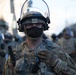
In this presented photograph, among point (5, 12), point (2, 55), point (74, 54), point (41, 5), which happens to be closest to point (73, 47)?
point (74, 54)

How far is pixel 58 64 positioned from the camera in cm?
525

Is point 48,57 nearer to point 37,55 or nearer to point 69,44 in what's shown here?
point 37,55

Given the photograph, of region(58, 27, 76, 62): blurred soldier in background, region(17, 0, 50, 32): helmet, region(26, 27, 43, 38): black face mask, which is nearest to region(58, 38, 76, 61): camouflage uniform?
region(58, 27, 76, 62): blurred soldier in background

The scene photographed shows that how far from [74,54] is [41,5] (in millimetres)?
6937

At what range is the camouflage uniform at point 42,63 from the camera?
526 cm

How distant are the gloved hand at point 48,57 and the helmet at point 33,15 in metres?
0.41

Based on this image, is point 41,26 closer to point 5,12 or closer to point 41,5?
point 41,5

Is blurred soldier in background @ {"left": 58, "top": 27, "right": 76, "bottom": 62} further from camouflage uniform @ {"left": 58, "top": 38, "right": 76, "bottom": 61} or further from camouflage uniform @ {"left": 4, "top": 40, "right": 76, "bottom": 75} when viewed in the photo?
camouflage uniform @ {"left": 4, "top": 40, "right": 76, "bottom": 75}

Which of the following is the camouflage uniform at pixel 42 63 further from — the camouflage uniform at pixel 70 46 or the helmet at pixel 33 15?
the camouflage uniform at pixel 70 46

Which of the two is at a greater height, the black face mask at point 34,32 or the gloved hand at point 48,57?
the black face mask at point 34,32

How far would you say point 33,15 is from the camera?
545cm

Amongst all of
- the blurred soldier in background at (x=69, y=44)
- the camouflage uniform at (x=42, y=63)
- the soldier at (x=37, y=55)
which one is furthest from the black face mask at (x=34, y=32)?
the blurred soldier in background at (x=69, y=44)

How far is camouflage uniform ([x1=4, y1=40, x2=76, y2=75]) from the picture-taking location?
526cm

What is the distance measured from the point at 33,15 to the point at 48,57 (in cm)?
60
